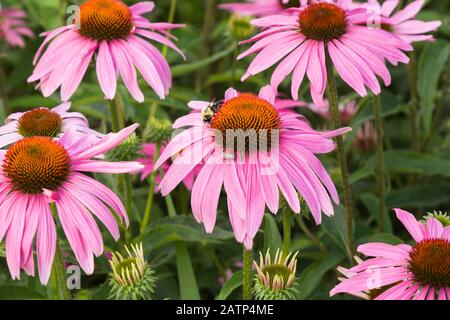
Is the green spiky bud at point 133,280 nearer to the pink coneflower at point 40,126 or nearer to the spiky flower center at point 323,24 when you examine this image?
the pink coneflower at point 40,126

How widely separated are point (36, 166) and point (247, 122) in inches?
12.3

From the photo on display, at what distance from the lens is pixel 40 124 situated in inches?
51.6

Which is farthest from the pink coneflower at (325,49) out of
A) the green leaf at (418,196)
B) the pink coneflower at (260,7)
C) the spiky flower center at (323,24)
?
the pink coneflower at (260,7)

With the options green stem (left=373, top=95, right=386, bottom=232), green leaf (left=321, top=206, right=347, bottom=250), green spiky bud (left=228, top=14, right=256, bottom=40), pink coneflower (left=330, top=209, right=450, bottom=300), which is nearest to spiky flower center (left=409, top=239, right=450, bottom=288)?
pink coneflower (left=330, top=209, right=450, bottom=300)

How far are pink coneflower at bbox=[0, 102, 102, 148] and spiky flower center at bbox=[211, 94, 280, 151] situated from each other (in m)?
0.22

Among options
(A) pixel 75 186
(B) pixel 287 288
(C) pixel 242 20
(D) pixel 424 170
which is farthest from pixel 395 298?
(C) pixel 242 20

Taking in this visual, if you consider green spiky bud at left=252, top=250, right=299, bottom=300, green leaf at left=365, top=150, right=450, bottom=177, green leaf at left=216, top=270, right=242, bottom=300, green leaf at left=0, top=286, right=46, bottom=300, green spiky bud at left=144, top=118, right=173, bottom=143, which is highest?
green spiky bud at left=144, top=118, right=173, bottom=143

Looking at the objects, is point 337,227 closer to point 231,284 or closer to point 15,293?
point 231,284

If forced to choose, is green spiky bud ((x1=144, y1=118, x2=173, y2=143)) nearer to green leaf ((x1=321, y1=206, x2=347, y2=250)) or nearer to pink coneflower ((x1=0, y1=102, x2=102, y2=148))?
pink coneflower ((x1=0, y1=102, x2=102, y2=148))

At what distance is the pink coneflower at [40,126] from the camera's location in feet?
4.25

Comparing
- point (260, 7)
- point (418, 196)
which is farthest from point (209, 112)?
point (260, 7)

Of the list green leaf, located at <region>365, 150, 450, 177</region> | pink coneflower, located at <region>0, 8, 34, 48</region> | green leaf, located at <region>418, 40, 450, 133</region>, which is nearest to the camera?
green leaf, located at <region>365, 150, 450, 177</region>

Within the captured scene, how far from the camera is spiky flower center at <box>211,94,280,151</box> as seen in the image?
1162 mm

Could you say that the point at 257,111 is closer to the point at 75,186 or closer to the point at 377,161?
A: the point at 75,186
